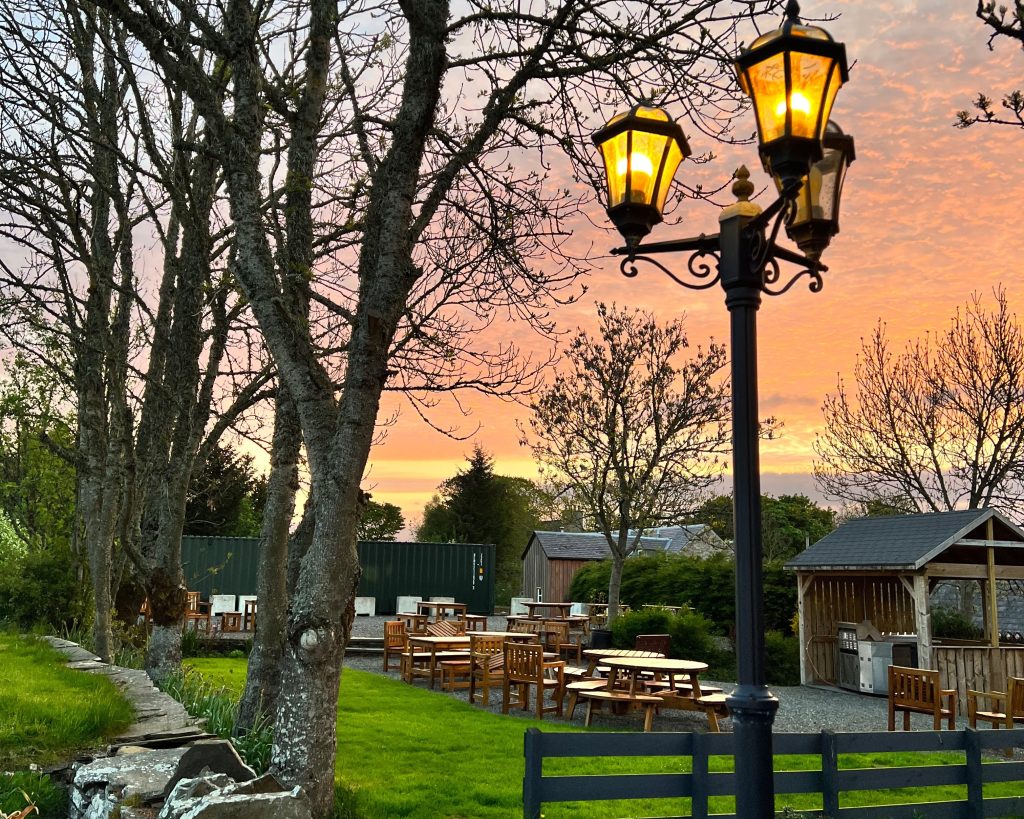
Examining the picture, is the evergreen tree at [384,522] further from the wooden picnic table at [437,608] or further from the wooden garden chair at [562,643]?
the wooden garden chair at [562,643]

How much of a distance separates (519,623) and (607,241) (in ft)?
38.8

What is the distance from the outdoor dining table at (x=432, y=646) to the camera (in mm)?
14242

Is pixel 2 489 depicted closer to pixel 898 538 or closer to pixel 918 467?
pixel 898 538

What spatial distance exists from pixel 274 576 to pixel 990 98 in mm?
7531

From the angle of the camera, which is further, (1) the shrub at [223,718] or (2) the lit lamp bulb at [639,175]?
(1) the shrub at [223,718]

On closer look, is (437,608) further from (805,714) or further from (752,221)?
(752,221)

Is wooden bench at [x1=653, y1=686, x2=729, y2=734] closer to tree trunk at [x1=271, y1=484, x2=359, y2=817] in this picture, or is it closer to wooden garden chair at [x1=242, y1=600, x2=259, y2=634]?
tree trunk at [x1=271, y1=484, x2=359, y2=817]

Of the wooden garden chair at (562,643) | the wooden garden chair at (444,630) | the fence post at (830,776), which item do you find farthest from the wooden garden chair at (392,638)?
the fence post at (830,776)

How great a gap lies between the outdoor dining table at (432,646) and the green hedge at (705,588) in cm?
721

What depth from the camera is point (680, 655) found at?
17.4 metres

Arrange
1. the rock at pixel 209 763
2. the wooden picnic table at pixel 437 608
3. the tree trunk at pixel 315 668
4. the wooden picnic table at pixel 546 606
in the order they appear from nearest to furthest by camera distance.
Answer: the rock at pixel 209 763, the tree trunk at pixel 315 668, the wooden picnic table at pixel 437 608, the wooden picnic table at pixel 546 606

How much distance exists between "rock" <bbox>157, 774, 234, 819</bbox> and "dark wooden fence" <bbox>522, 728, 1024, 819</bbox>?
6.32 feet

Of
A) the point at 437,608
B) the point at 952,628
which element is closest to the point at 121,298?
the point at 437,608

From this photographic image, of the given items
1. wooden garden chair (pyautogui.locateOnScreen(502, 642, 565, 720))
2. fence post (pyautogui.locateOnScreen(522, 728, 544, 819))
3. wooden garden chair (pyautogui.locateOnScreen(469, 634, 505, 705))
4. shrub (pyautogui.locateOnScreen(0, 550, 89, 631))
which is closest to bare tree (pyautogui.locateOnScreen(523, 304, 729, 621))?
wooden garden chair (pyautogui.locateOnScreen(469, 634, 505, 705))
